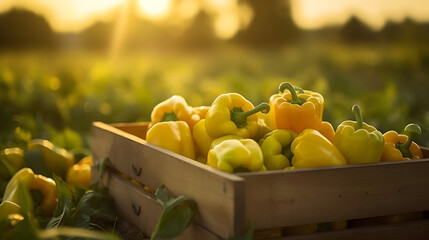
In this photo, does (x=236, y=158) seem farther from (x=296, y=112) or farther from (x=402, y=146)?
(x=402, y=146)

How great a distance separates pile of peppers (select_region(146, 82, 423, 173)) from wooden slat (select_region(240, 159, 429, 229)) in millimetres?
125

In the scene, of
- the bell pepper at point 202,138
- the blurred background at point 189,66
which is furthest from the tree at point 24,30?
the bell pepper at point 202,138

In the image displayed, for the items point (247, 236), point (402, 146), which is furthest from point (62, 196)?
point (402, 146)

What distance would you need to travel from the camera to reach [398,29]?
8.98m

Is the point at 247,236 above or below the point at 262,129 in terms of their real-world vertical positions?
below

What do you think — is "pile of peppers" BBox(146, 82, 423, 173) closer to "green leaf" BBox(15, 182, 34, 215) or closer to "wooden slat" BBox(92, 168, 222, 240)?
"wooden slat" BBox(92, 168, 222, 240)

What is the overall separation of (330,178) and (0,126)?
13.7 ft

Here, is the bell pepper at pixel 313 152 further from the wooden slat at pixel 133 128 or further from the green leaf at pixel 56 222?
the wooden slat at pixel 133 128

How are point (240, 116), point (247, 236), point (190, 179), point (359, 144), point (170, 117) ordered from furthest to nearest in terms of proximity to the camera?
1. point (170, 117)
2. point (240, 116)
3. point (359, 144)
4. point (190, 179)
5. point (247, 236)

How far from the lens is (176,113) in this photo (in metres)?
2.96

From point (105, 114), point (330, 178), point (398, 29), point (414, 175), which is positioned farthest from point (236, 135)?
point (398, 29)

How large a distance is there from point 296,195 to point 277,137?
18.2 inches

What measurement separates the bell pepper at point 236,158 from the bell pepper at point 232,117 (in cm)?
35

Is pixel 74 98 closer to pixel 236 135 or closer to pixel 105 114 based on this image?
pixel 105 114
